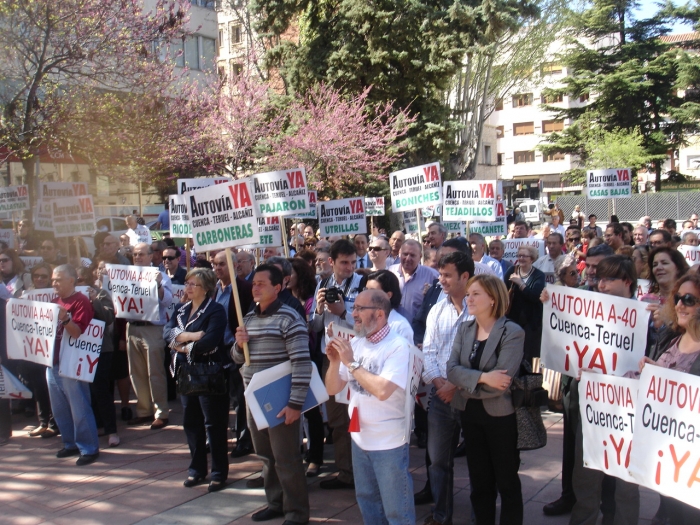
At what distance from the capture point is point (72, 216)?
11367 millimetres

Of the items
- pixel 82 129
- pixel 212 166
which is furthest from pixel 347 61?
pixel 82 129

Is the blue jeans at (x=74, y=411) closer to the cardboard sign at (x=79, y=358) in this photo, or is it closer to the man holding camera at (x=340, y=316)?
the cardboard sign at (x=79, y=358)

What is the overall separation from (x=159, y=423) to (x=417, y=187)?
17.6 ft

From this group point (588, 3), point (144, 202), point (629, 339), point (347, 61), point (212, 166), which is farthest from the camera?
point (588, 3)

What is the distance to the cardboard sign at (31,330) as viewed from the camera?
695 cm

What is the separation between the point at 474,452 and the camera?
15.4ft

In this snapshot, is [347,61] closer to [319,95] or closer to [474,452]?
[319,95]

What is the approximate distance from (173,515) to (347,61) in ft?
71.4

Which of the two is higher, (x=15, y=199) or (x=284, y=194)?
(x=15, y=199)

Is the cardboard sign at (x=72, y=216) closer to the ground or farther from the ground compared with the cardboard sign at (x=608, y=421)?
farther from the ground

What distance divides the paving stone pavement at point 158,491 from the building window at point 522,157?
64225 millimetres

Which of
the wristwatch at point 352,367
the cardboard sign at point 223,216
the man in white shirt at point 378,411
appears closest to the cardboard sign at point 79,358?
the cardboard sign at point 223,216

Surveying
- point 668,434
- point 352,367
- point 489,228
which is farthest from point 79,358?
point 489,228

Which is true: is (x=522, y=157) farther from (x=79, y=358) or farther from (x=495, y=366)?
(x=495, y=366)
